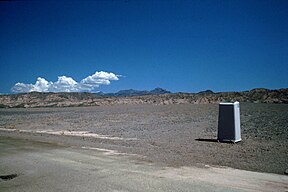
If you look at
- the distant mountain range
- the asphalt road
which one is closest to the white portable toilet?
the asphalt road

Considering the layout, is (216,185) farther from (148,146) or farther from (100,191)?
(148,146)

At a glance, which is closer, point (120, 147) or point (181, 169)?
point (181, 169)

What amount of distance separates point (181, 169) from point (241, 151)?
14.0 ft

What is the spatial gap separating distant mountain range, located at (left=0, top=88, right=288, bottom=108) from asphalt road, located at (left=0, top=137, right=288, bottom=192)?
6505 cm

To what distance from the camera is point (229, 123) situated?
587 inches

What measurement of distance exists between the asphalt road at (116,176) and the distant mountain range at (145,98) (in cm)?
6505

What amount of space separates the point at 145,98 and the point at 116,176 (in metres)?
102

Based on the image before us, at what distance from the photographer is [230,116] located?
49.0ft

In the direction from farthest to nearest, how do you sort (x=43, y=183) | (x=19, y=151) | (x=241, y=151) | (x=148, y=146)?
(x=148, y=146)
(x=19, y=151)
(x=241, y=151)
(x=43, y=183)

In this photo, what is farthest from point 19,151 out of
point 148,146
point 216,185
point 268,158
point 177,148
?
point 268,158

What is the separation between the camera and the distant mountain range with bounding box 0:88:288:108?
264ft

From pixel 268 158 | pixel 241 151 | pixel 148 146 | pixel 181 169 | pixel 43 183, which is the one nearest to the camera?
pixel 43 183

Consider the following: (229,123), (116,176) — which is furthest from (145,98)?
(116,176)

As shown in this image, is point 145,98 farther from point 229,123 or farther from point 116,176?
point 116,176
